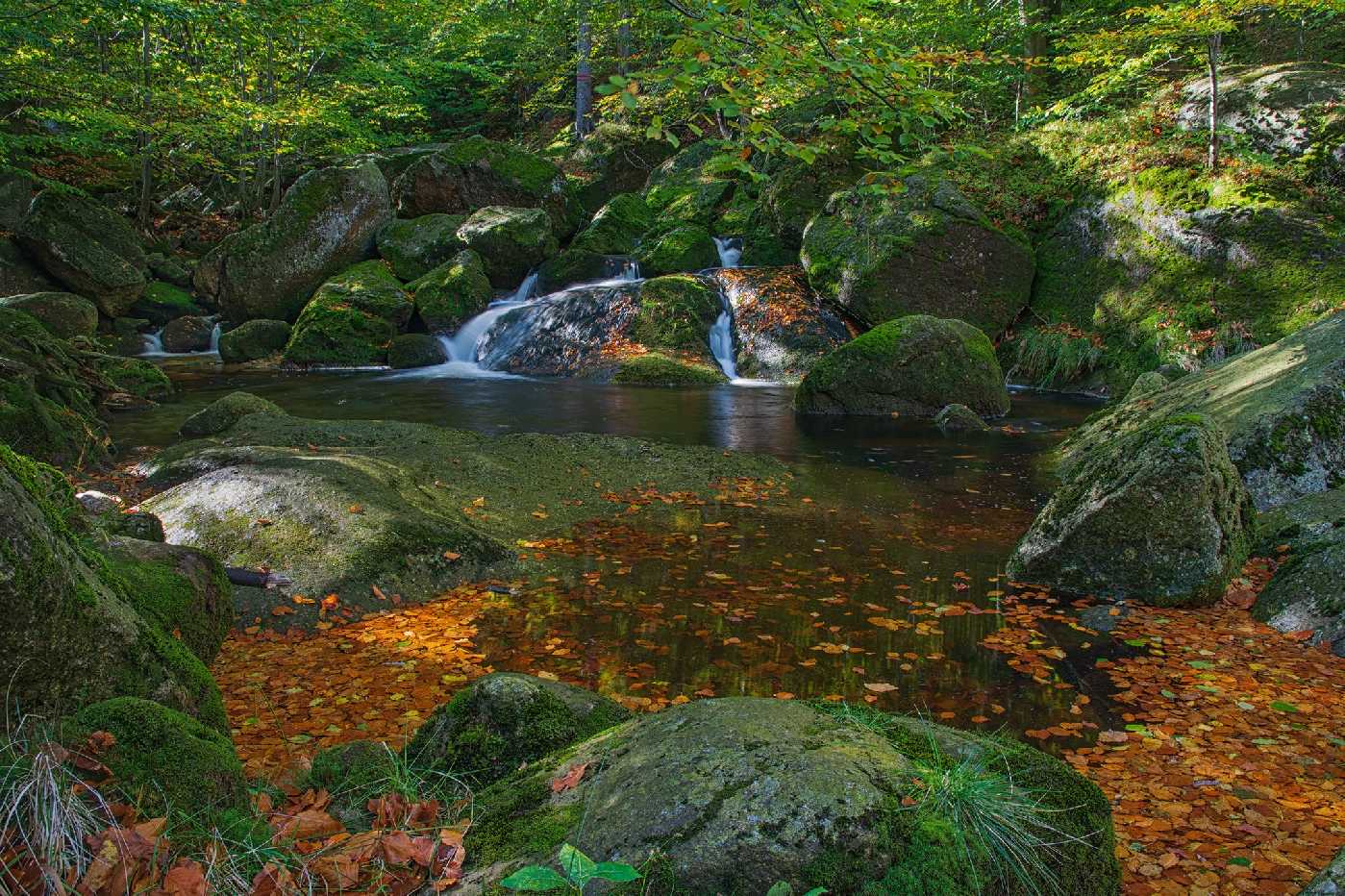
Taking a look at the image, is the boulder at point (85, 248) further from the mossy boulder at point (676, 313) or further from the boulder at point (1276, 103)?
the boulder at point (1276, 103)

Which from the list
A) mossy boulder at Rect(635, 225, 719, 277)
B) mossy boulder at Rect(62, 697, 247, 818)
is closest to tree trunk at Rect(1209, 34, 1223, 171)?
mossy boulder at Rect(635, 225, 719, 277)

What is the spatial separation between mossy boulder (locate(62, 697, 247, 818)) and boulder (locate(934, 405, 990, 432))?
11110 millimetres

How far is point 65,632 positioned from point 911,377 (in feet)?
39.7

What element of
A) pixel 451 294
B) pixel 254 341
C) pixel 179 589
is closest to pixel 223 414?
pixel 179 589

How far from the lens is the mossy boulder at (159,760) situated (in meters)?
2.39

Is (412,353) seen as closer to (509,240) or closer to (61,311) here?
(509,240)

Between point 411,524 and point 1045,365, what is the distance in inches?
535

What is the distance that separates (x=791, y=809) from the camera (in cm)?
205

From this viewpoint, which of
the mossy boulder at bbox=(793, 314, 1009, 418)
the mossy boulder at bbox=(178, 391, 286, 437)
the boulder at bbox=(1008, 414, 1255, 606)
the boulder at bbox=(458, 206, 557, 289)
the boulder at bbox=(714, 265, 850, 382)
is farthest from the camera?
the boulder at bbox=(458, 206, 557, 289)

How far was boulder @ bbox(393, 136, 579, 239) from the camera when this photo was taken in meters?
23.4

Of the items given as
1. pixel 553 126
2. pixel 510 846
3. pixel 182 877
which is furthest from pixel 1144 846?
pixel 553 126

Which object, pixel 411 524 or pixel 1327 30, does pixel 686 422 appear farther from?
pixel 1327 30

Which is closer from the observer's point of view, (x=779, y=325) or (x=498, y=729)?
(x=498, y=729)

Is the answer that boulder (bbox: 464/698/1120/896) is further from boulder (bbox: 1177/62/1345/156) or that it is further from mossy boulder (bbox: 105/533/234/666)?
boulder (bbox: 1177/62/1345/156)
